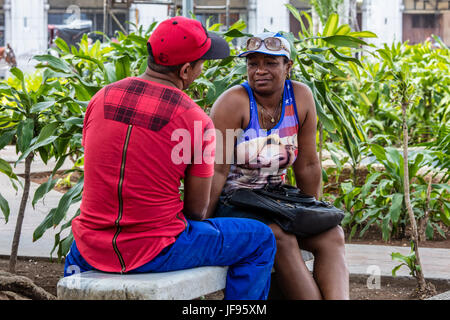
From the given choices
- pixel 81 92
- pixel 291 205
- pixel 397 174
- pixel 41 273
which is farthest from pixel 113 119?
pixel 397 174

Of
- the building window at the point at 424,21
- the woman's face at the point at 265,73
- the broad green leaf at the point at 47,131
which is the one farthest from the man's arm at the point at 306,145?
the building window at the point at 424,21

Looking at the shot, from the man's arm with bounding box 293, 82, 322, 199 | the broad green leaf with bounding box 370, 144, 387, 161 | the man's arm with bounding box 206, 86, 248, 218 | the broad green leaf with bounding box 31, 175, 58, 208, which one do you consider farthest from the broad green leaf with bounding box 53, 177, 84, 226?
the broad green leaf with bounding box 370, 144, 387, 161

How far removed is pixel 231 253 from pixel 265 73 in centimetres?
91

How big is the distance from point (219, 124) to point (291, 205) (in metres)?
0.45

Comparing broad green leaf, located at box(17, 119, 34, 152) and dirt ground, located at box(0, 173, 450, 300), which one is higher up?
broad green leaf, located at box(17, 119, 34, 152)

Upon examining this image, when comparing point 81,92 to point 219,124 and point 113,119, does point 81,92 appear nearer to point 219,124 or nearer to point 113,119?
point 219,124

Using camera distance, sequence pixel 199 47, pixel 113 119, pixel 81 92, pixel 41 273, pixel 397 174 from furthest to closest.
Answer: pixel 397 174 → pixel 41 273 → pixel 81 92 → pixel 199 47 → pixel 113 119

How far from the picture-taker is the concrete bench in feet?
6.80

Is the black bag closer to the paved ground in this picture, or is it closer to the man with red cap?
the man with red cap

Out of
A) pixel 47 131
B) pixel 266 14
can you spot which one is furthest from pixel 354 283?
pixel 266 14

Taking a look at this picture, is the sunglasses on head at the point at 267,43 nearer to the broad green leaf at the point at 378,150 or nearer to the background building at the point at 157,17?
the broad green leaf at the point at 378,150

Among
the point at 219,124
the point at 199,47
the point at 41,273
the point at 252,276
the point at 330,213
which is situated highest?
the point at 199,47

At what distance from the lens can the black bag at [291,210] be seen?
2.59 meters

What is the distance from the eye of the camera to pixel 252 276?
7.57 feet
